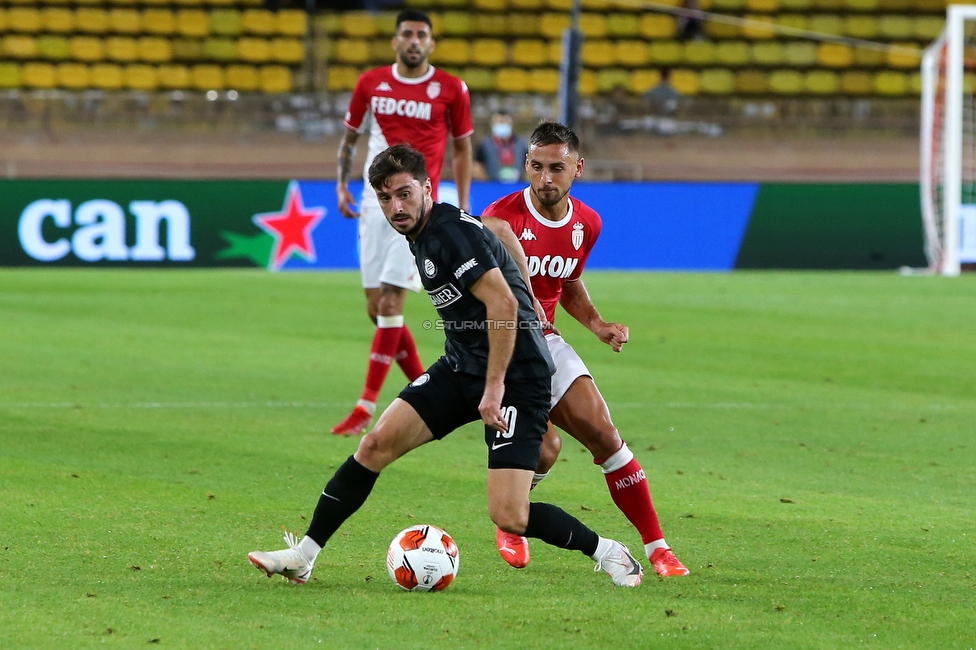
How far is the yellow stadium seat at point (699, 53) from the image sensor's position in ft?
81.9

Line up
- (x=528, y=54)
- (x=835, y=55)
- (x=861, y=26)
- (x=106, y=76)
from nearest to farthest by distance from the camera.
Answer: (x=106, y=76), (x=528, y=54), (x=835, y=55), (x=861, y=26)

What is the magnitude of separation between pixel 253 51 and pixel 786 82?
9396 mm

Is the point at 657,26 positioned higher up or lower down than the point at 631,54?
higher up

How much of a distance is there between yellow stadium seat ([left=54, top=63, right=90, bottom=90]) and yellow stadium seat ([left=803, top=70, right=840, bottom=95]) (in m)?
12.5

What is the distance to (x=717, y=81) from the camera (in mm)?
24688

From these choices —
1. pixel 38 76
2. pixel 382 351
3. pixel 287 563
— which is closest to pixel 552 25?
pixel 38 76

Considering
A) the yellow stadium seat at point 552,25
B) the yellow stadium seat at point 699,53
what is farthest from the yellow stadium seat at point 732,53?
the yellow stadium seat at point 552,25

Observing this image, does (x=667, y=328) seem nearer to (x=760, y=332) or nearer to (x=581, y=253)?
(x=760, y=332)

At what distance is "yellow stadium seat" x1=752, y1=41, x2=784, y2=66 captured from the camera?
25.1 meters

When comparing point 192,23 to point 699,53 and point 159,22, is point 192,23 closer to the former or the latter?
point 159,22

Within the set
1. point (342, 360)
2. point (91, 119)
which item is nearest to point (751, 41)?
point (91, 119)

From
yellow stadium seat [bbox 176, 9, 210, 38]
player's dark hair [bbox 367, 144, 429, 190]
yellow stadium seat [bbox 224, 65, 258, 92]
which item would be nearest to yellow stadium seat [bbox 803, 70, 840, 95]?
yellow stadium seat [bbox 224, 65, 258, 92]

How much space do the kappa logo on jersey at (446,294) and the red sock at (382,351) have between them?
3368 mm

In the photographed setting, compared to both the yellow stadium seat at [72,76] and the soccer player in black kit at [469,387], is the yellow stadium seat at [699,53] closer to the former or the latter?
the yellow stadium seat at [72,76]
